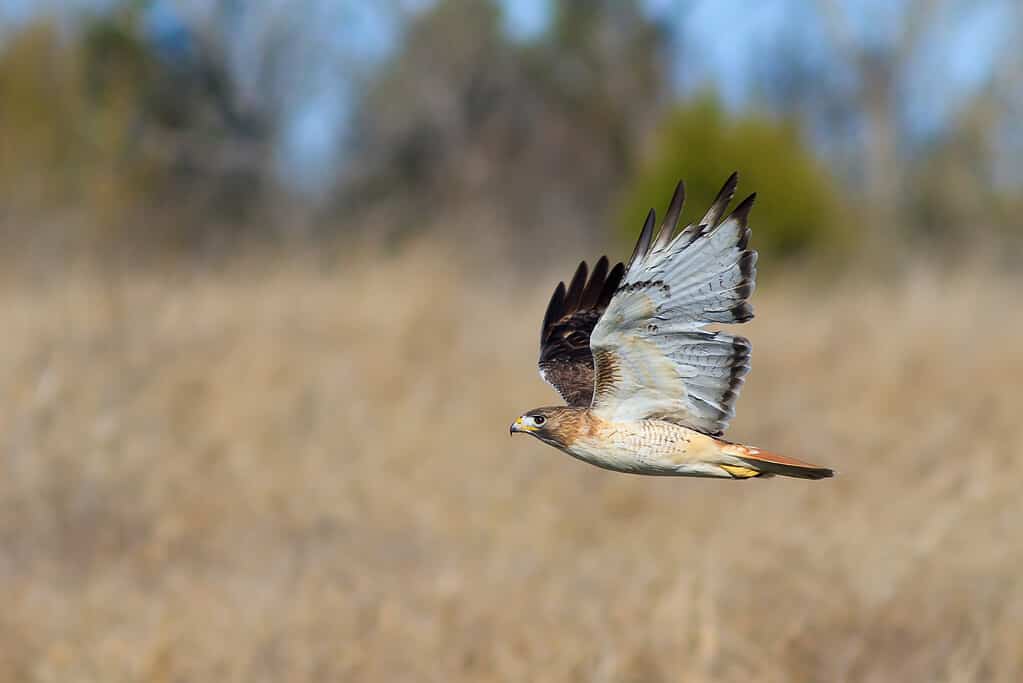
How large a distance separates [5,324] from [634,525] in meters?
4.36

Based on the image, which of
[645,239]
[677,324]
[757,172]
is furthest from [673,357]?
[757,172]

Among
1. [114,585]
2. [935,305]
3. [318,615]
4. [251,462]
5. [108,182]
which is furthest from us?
[108,182]

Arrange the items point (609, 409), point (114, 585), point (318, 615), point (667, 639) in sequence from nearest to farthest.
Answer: point (609, 409), point (667, 639), point (318, 615), point (114, 585)

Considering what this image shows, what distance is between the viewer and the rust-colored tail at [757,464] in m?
1.79

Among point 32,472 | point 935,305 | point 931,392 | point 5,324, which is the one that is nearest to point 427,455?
point 32,472

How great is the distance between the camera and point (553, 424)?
200 centimetres

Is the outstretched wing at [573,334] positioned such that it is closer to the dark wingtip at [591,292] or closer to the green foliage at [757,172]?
the dark wingtip at [591,292]

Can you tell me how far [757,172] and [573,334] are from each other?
13644 millimetres

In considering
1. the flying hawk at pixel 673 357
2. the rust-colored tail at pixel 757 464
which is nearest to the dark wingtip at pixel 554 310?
the flying hawk at pixel 673 357

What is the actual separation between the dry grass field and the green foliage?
434cm

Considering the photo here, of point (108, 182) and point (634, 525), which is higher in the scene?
point (108, 182)

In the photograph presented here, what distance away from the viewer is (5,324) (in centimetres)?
836

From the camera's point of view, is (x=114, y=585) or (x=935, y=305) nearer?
(x=114, y=585)

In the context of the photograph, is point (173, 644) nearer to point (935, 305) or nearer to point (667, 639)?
point (667, 639)
